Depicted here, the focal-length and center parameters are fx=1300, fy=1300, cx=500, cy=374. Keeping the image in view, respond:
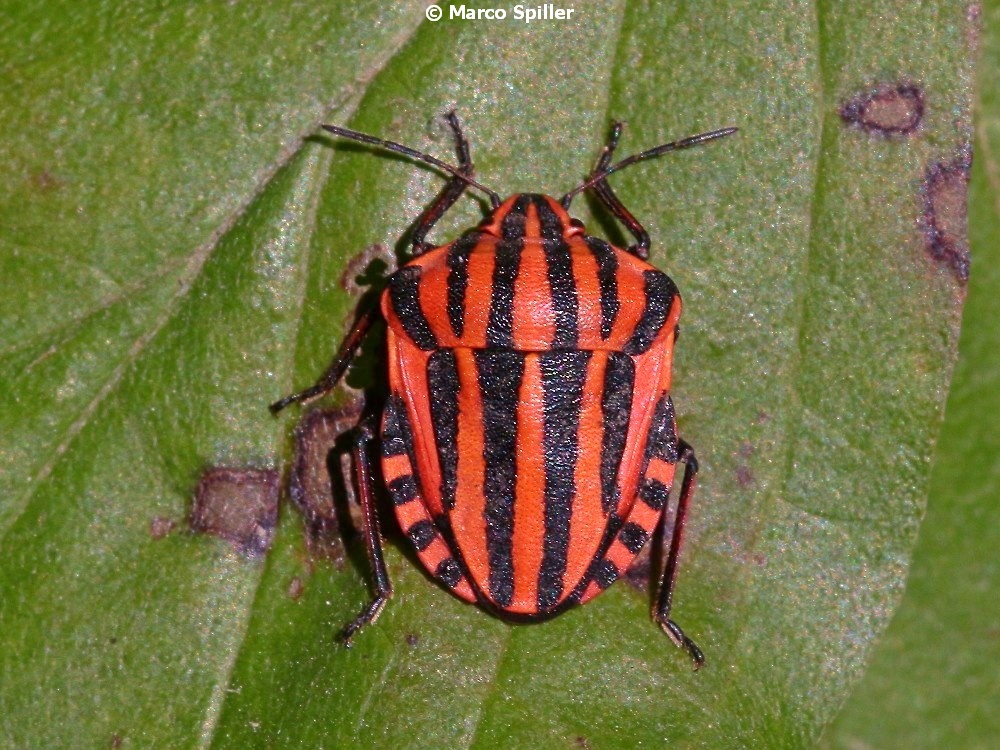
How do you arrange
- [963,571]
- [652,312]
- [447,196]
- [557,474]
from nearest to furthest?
1. [557,474]
2. [652,312]
3. [447,196]
4. [963,571]

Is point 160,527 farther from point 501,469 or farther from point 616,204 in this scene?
point 616,204

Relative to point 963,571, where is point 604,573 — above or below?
above

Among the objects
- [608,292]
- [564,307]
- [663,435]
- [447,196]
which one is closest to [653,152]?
[608,292]

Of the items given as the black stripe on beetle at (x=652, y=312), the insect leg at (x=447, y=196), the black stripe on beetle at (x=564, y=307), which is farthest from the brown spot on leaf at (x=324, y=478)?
the black stripe on beetle at (x=652, y=312)

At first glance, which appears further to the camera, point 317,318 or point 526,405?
point 317,318

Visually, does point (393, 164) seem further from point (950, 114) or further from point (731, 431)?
point (950, 114)

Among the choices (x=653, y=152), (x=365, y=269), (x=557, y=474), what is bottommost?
(x=557, y=474)

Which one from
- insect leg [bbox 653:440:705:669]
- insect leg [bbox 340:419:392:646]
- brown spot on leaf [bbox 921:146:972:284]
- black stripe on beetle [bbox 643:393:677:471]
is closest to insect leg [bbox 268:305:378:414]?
insect leg [bbox 340:419:392:646]

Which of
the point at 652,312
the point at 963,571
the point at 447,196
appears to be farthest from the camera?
the point at 963,571

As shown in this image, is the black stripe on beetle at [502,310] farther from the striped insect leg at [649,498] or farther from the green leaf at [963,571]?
the green leaf at [963,571]
